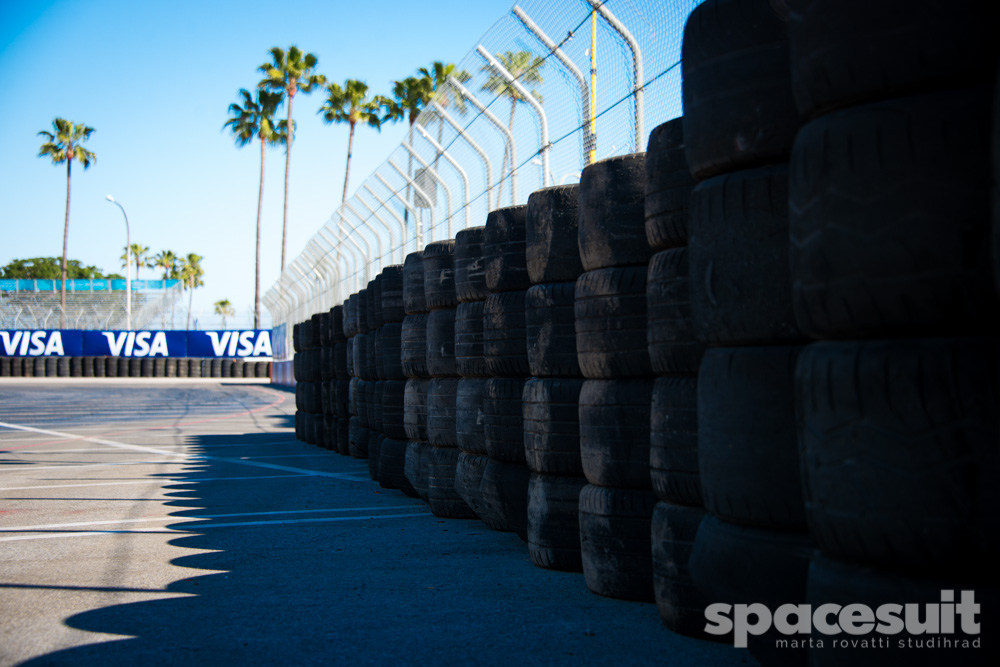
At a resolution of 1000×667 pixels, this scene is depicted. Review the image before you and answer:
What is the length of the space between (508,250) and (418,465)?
2.48 metres

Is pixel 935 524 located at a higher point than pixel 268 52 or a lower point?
lower

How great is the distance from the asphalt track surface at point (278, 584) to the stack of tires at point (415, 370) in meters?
0.37

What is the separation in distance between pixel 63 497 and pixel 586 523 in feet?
19.6

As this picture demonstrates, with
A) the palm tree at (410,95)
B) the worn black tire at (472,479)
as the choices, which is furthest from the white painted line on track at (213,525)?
the palm tree at (410,95)

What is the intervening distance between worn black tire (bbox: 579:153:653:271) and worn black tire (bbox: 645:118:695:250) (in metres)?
0.33

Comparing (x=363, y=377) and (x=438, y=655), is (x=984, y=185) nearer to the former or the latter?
(x=438, y=655)

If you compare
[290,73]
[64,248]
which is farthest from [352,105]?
[64,248]

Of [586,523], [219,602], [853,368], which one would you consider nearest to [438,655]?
[586,523]

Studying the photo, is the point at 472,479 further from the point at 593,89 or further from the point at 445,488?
the point at 593,89

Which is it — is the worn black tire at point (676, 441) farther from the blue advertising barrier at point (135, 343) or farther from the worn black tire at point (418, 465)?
the blue advertising barrier at point (135, 343)

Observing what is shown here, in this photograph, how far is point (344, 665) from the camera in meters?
3.28

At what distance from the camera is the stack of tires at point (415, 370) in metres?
7.40

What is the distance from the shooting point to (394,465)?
27.5 ft

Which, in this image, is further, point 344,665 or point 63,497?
point 63,497
